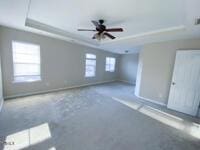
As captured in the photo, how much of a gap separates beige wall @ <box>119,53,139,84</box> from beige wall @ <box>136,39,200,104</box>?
3.29 metres

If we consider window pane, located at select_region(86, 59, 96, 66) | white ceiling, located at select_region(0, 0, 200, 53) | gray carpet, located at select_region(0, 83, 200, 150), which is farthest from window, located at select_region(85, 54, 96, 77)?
gray carpet, located at select_region(0, 83, 200, 150)

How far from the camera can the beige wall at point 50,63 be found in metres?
3.56

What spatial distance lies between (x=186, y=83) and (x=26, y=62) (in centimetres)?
587

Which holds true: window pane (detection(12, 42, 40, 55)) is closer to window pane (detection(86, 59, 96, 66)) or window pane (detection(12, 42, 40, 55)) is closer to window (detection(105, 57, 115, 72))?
window pane (detection(86, 59, 96, 66))

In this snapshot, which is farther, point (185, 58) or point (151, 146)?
point (185, 58)

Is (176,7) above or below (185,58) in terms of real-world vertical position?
above

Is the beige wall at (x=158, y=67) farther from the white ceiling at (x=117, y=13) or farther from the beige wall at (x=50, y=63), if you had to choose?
the beige wall at (x=50, y=63)

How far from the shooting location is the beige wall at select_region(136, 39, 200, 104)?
380 cm

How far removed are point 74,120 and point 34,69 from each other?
2.98 m

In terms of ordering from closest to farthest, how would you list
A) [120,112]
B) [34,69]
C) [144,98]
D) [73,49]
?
[120,112], [34,69], [144,98], [73,49]

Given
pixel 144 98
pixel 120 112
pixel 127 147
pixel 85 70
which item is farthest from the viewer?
pixel 85 70

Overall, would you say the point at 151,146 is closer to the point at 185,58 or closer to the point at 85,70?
the point at 185,58

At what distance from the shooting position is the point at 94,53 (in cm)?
666

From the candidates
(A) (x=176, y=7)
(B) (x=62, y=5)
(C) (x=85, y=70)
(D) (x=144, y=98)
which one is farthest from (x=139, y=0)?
(C) (x=85, y=70)
